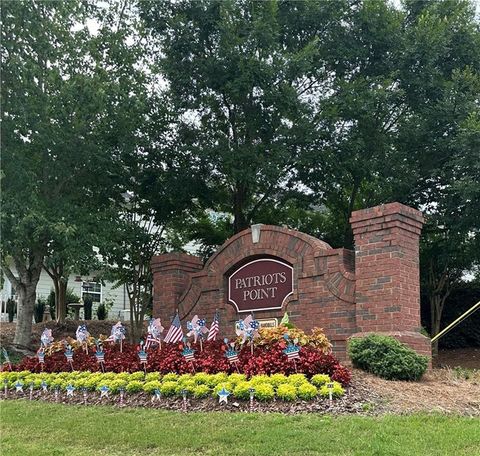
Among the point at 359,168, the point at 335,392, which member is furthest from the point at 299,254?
the point at 335,392

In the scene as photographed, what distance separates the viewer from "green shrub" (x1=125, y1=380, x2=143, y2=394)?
7.96 m

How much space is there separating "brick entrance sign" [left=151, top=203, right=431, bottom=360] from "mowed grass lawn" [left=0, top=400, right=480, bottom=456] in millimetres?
3525

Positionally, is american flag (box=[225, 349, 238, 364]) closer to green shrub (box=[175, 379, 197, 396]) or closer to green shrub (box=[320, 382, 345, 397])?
green shrub (box=[175, 379, 197, 396])

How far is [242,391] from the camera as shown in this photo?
22.7 feet

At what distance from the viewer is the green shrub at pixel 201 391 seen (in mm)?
7238

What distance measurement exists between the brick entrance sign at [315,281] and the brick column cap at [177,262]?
0.02m

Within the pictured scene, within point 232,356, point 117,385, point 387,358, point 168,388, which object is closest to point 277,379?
point 232,356

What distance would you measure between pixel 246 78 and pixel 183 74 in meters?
2.02

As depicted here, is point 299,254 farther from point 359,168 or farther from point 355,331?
point 359,168

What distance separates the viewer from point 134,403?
7684 millimetres

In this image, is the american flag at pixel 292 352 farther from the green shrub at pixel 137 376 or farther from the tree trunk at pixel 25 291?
the tree trunk at pixel 25 291

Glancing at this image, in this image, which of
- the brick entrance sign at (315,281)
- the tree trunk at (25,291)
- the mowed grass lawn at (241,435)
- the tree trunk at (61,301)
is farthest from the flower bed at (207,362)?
the tree trunk at (61,301)

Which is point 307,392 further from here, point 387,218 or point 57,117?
point 57,117

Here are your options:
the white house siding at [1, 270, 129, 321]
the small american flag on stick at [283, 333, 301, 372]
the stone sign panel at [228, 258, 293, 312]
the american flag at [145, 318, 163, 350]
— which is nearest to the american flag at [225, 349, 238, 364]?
the small american flag on stick at [283, 333, 301, 372]
